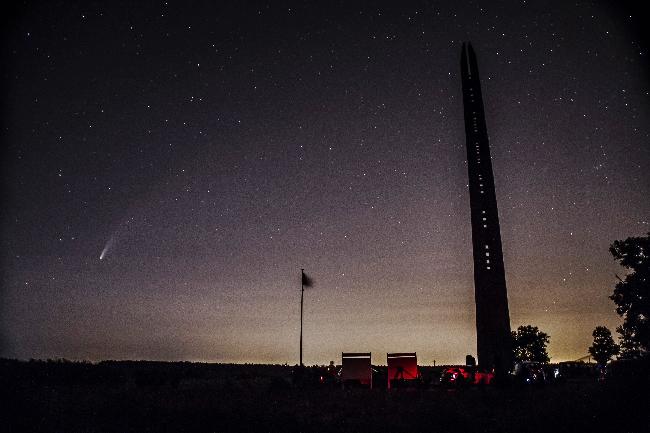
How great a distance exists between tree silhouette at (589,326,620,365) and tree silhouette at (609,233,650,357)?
63.1 m

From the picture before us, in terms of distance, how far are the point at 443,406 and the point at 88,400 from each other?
13.3 m

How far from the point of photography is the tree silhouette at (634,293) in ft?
125

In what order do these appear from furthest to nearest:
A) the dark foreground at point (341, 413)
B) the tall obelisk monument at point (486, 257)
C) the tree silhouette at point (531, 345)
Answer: the tree silhouette at point (531, 345), the tall obelisk monument at point (486, 257), the dark foreground at point (341, 413)

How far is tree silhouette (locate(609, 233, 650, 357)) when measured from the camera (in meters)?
38.1

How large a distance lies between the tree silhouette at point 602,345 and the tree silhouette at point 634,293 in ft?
207

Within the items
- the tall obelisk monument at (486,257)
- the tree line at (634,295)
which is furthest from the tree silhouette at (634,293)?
the tall obelisk monument at (486,257)

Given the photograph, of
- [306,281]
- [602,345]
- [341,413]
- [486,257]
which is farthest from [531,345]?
[341,413]

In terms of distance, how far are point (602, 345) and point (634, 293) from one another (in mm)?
67944

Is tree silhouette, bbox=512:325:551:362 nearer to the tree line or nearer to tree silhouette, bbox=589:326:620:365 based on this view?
tree silhouette, bbox=589:326:620:365

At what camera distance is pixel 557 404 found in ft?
56.6

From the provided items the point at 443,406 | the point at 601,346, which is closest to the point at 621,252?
the point at 443,406

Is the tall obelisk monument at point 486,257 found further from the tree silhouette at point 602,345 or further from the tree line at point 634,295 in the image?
the tree silhouette at point 602,345

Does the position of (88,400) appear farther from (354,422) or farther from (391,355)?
(391,355)

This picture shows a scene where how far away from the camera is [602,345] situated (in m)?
97.7
